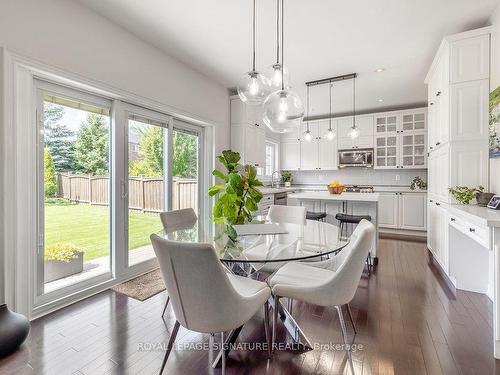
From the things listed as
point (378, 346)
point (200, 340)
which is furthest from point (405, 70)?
point (200, 340)

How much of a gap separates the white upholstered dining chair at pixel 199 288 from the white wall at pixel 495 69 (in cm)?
272

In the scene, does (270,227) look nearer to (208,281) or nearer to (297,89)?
(208,281)

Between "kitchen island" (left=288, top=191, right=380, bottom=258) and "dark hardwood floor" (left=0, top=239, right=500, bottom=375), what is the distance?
1211mm

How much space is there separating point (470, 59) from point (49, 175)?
14.1 ft

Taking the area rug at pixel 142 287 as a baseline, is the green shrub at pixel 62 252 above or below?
above

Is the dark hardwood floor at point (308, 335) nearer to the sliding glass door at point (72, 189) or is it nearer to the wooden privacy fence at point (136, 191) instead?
the sliding glass door at point (72, 189)

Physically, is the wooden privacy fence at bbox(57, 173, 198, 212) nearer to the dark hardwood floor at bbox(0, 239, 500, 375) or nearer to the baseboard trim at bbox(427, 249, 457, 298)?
the dark hardwood floor at bbox(0, 239, 500, 375)

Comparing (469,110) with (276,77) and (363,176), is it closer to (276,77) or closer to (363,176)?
(276,77)

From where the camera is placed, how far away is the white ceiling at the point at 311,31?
2.33 m

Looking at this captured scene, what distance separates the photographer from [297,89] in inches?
174

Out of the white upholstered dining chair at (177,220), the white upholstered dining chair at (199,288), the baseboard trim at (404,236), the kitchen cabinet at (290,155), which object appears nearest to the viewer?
the white upholstered dining chair at (199,288)

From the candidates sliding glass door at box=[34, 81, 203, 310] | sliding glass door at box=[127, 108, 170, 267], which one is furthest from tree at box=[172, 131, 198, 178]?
sliding glass door at box=[127, 108, 170, 267]

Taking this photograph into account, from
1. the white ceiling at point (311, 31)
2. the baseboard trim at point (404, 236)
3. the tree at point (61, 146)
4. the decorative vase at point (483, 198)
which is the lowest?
the baseboard trim at point (404, 236)

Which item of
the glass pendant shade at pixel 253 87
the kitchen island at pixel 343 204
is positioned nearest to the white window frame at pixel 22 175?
the glass pendant shade at pixel 253 87
